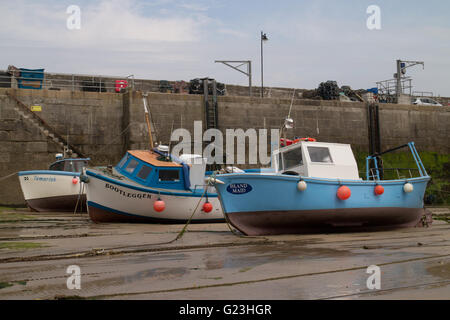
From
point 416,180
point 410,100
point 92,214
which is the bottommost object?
point 92,214

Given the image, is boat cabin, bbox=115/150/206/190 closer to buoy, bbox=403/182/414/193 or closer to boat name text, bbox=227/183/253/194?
boat name text, bbox=227/183/253/194

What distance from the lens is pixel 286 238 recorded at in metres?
9.12

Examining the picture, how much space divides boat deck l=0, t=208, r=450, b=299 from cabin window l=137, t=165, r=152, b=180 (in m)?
3.23

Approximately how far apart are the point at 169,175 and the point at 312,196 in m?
4.40

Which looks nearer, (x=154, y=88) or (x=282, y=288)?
(x=282, y=288)

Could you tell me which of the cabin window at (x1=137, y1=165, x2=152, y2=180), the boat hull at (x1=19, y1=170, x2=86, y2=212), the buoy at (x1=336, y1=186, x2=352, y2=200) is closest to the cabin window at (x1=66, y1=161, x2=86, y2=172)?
the boat hull at (x1=19, y1=170, x2=86, y2=212)

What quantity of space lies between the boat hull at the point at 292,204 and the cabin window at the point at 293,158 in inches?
40.2

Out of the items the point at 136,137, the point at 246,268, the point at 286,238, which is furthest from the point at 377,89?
the point at 246,268

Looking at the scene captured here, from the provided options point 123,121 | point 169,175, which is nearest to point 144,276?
point 169,175

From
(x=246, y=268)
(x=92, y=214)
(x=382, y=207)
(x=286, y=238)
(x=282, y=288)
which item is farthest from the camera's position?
(x=92, y=214)
